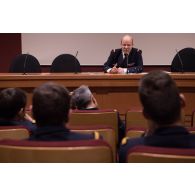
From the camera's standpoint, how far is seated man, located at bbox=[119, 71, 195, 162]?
1.46 meters

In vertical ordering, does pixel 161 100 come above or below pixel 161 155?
above

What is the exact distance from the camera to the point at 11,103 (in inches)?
88.2

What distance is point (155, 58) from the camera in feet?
22.5

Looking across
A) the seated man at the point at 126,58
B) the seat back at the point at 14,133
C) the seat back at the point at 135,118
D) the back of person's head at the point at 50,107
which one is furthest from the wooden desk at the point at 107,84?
the back of person's head at the point at 50,107

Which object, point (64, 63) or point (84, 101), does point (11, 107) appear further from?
point (64, 63)

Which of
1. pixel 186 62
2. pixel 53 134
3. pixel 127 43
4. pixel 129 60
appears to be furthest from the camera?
pixel 186 62

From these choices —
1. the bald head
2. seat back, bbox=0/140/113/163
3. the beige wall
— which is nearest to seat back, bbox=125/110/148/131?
seat back, bbox=0/140/113/163

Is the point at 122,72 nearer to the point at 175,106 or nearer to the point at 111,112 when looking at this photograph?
the point at 111,112

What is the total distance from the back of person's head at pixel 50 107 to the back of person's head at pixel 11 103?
0.62 m

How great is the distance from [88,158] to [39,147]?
190 millimetres

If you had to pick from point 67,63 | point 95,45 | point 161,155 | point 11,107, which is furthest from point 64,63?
point 161,155

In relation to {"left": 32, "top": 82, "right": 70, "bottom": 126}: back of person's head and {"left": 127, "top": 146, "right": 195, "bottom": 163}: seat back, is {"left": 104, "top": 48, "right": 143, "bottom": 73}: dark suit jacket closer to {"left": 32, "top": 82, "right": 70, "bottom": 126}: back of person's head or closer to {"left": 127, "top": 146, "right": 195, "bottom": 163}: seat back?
{"left": 32, "top": 82, "right": 70, "bottom": 126}: back of person's head

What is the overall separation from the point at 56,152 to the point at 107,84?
289 cm
